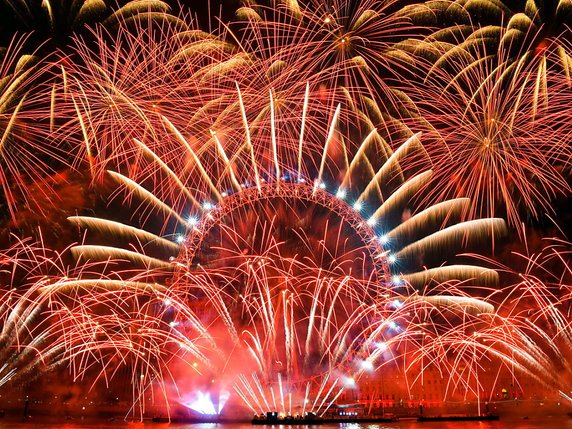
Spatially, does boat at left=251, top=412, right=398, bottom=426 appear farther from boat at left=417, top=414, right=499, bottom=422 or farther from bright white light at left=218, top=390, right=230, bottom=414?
boat at left=417, top=414, right=499, bottom=422

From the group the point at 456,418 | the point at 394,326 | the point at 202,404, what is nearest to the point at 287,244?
the point at 394,326

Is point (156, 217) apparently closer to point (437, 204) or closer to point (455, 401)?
point (437, 204)

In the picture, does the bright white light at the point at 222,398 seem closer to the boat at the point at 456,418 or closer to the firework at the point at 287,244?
the firework at the point at 287,244

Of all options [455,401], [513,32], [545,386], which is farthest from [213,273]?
[545,386]

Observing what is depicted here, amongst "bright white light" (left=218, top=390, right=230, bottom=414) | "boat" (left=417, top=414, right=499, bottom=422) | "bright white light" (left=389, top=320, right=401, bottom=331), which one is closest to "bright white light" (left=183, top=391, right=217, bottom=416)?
"bright white light" (left=218, top=390, right=230, bottom=414)

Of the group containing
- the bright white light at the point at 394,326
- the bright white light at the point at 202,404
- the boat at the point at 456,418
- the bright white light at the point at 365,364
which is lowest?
the boat at the point at 456,418

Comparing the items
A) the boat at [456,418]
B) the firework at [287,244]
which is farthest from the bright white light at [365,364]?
the boat at [456,418]

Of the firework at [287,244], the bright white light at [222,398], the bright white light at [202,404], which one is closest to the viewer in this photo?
the firework at [287,244]

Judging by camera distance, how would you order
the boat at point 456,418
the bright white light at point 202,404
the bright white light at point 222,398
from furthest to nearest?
1. the boat at point 456,418
2. the bright white light at point 202,404
3. the bright white light at point 222,398

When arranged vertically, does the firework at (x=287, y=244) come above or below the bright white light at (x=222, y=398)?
above

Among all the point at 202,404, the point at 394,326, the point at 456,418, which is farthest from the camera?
the point at 456,418

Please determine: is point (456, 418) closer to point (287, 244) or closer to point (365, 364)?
point (365, 364)

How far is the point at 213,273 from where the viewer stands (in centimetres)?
2527

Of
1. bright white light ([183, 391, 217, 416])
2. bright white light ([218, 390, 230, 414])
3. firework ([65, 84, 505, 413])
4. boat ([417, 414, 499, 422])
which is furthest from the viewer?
boat ([417, 414, 499, 422])
